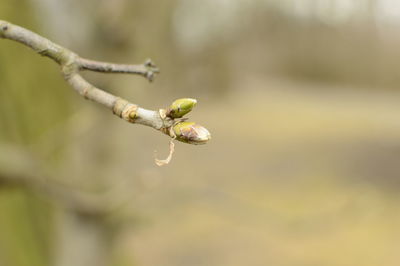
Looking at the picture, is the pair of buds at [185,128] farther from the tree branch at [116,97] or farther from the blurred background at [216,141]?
the blurred background at [216,141]

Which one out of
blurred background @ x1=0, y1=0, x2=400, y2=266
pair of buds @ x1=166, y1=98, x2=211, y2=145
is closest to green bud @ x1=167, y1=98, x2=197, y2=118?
pair of buds @ x1=166, y1=98, x2=211, y2=145

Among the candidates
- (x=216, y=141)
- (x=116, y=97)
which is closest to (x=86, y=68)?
(x=116, y=97)

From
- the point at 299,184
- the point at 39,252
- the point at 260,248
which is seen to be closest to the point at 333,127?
the point at 299,184

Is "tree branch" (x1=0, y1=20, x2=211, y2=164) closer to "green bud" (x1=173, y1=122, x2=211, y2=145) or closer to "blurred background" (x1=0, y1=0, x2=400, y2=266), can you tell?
"green bud" (x1=173, y1=122, x2=211, y2=145)

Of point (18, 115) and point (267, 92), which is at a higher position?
point (267, 92)

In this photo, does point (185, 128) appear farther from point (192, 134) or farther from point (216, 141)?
→ point (216, 141)

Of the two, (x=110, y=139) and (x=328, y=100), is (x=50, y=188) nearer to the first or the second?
(x=110, y=139)
